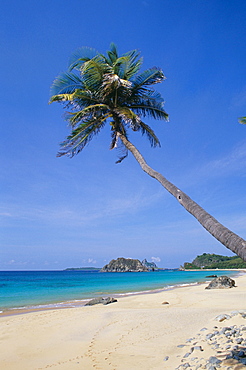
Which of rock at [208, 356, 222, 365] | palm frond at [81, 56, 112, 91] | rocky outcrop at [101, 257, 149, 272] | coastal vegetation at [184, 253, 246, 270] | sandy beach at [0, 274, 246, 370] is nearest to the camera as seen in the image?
rock at [208, 356, 222, 365]

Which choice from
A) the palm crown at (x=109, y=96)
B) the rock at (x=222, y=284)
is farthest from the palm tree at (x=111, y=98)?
the rock at (x=222, y=284)

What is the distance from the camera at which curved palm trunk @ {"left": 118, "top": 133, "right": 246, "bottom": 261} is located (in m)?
4.09

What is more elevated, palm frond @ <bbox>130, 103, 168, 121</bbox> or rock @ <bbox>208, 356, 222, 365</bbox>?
palm frond @ <bbox>130, 103, 168, 121</bbox>

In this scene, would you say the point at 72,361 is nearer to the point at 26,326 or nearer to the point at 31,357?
the point at 31,357

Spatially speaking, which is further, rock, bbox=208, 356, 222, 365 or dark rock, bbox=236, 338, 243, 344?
dark rock, bbox=236, 338, 243, 344

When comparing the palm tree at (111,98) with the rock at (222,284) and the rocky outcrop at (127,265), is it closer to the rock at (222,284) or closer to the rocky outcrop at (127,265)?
the rock at (222,284)

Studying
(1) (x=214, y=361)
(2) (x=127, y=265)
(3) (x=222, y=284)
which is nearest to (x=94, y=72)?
(1) (x=214, y=361)

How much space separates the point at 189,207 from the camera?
567 cm

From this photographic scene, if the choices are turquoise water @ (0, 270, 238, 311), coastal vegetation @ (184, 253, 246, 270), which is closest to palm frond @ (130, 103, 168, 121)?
turquoise water @ (0, 270, 238, 311)

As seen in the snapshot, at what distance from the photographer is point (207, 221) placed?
503 cm

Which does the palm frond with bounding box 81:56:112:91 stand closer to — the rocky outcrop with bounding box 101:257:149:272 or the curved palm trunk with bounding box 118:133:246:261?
the curved palm trunk with bounding box 118:133:246:261

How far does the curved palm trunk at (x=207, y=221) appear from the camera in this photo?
409cm

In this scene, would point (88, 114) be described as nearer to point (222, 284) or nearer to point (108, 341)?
point (108, 341)

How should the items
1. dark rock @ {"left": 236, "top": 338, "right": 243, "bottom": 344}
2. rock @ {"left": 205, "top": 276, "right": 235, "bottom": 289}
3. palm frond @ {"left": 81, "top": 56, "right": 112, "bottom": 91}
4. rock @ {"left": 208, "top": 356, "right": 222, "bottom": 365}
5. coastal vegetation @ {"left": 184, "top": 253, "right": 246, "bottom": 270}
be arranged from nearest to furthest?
1. rock @ {"left": 208, "top": 356, "right": 222, "bottom": 365}
2. dark rock @ {"left": 236, "top": 338, "right": 243, "bottom": 344}
3. palm frond @ {"left": 81, "top": 56, "right": 112, "bottom": 91}
4. rock @ {"left": 205, "top": 276, "right": 235, "bottom": 289}
5. coastal vegetation @ {"left": 184, "top": 253, "right": 246, "bottom": 270}
